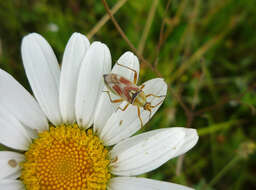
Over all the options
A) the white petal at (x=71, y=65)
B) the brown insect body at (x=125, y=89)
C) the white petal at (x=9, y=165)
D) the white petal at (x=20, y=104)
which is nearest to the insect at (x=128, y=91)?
the brown insect body at (x=125, y=89)

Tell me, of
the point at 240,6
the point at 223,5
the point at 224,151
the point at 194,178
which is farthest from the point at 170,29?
the point at 194,178

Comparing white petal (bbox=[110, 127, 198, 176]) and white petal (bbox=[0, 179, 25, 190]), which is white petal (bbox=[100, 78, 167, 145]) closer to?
white petal (bbox=[110, 127, 198, 176])

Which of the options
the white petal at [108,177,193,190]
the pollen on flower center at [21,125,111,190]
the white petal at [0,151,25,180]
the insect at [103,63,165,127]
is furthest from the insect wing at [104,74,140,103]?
the white petal at [0,151,25,180]

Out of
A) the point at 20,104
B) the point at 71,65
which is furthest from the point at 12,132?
the point at 71,65

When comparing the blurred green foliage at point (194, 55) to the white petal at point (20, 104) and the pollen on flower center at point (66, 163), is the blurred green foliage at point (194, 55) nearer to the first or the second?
the pollen on flower center at point (66, 163)

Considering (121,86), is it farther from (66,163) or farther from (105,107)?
(66,163)

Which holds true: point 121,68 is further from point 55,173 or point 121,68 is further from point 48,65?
point 55,173
